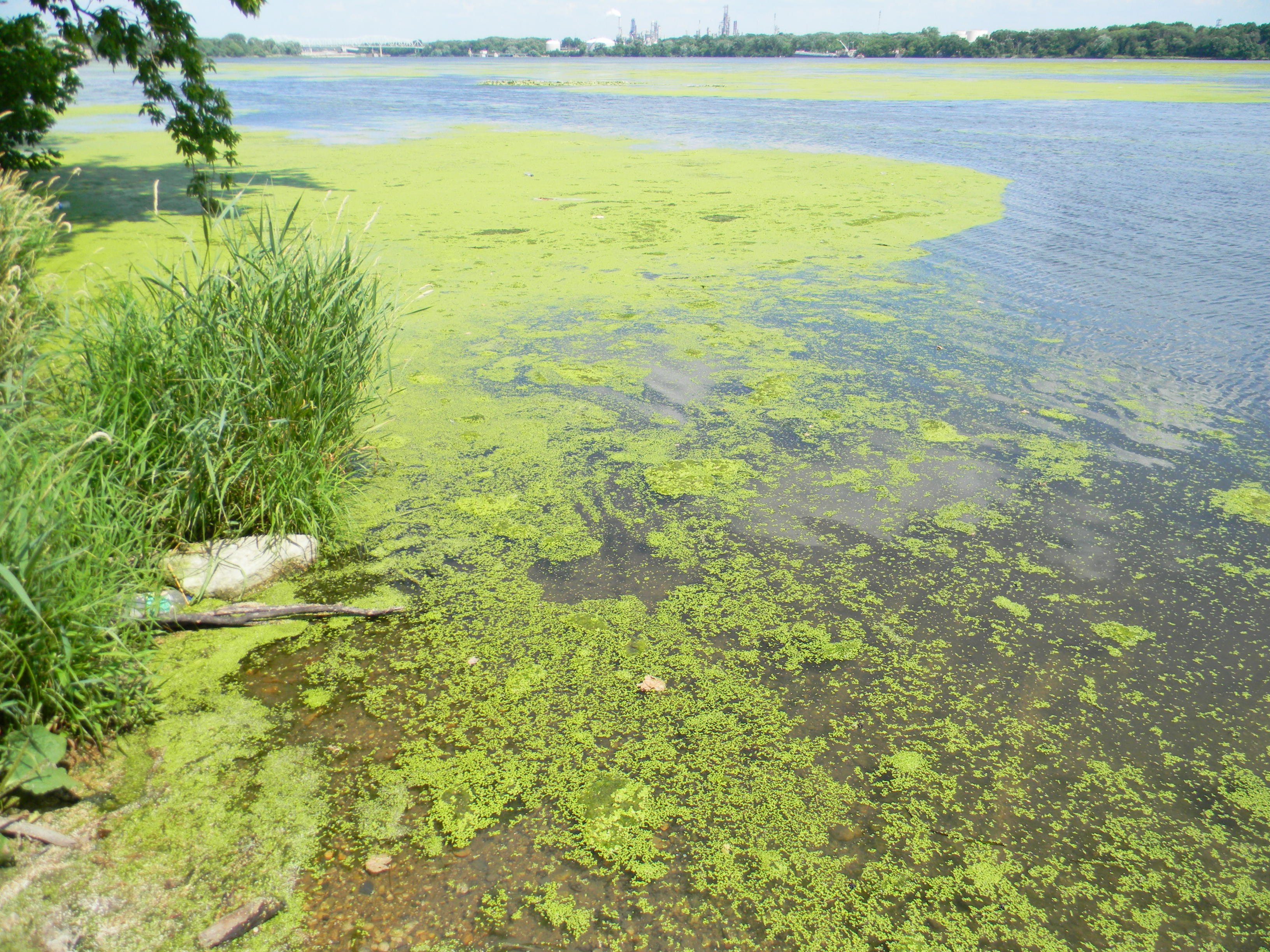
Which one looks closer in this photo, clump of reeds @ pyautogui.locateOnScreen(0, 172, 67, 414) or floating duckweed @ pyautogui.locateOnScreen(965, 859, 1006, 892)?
floating duckweed @ pyautogui.locateOnScreen(965, 859, 1006, 892)

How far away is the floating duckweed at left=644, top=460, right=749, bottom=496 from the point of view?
261 centimetres

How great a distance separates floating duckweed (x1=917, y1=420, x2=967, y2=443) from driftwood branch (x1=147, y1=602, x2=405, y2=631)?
189 cm

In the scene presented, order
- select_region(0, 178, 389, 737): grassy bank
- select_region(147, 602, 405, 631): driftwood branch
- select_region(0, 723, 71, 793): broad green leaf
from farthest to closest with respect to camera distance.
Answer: select_region(147, 602, 405, 631): driftwood branch
select_region(0, 178, 389, 737): grassy bank
select_region(0, 723, 71, 793): broad green leaf

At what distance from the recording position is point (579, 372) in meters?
3.53

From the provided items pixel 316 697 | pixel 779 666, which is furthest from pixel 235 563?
pixel 779 666

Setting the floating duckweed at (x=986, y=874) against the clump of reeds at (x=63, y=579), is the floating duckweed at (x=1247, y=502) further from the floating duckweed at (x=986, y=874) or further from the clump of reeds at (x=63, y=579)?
the clump of reeds at (x=63, y=579)

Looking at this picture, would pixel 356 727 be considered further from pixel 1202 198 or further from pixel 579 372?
pixel 1202 198

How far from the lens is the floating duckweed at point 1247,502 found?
246 centimetres

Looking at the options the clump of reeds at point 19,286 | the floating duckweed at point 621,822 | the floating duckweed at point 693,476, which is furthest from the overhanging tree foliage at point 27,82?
the floating duckweed at point 621,822

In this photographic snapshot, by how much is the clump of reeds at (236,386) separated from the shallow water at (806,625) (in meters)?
0.30

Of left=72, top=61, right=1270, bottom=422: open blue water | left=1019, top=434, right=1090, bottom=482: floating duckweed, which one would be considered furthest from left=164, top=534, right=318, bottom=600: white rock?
left=72, top=61, right=1270, bottom=422: open blue water

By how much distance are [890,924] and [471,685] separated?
36.0 inches

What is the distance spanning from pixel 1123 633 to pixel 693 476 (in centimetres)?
125

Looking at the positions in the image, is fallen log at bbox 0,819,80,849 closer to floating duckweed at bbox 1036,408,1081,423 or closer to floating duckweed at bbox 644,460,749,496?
floating duckweed at bbox 644,460,749,496
